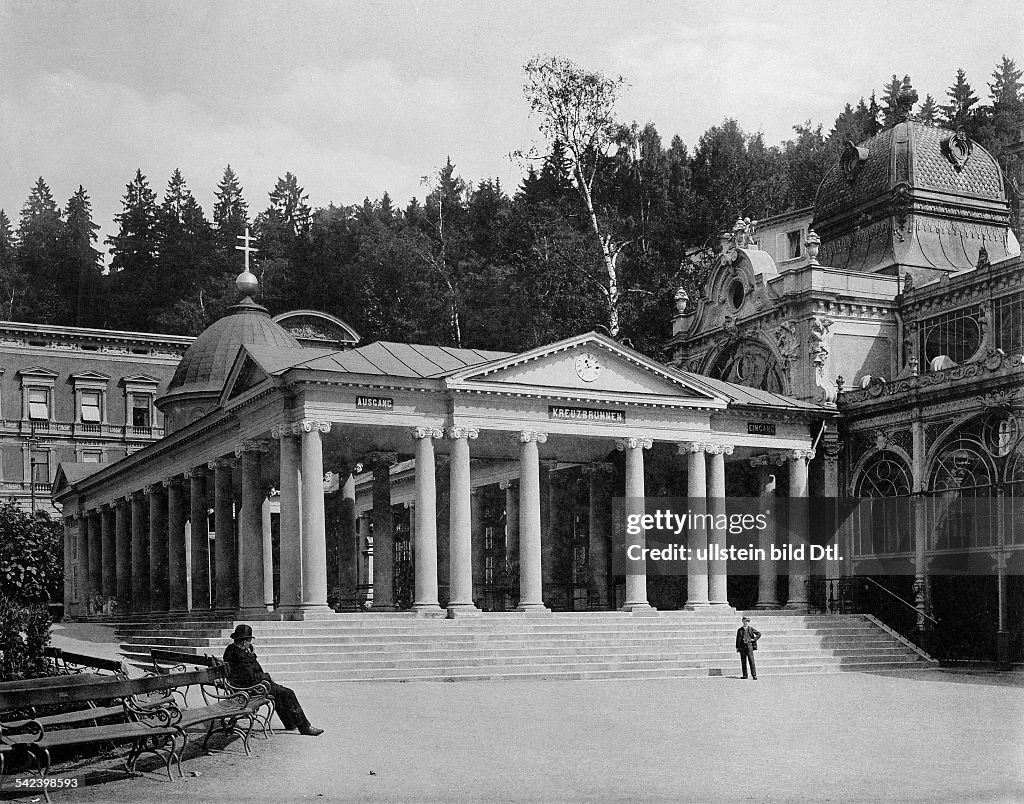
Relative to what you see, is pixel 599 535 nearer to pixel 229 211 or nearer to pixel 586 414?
pixel 586 414

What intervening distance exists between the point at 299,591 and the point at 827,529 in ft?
59.1

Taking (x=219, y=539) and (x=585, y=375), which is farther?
(x=219, y=539)

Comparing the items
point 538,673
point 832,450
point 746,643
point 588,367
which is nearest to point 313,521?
point 538,673

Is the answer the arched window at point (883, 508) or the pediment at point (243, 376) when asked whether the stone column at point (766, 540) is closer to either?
the arched window at point (883, 508)

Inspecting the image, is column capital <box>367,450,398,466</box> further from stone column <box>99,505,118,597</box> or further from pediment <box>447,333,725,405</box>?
stone column <box>99,505,118,597</box>

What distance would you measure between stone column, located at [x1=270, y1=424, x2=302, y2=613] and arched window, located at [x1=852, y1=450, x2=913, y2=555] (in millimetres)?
→ 18052

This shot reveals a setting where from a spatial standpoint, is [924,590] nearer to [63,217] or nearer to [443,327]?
[443,327]

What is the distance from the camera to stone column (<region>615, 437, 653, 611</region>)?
129 feet

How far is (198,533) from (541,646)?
1700 cm

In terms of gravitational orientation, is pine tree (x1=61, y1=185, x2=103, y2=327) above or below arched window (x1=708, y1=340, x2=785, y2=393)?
above

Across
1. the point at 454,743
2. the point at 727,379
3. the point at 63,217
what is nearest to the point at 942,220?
the point at 727,379

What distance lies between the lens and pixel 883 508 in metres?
41.9

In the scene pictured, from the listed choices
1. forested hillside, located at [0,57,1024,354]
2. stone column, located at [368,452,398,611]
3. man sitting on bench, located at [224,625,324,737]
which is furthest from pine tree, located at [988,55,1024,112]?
man sitting on bench, located at [224,625,324,737]

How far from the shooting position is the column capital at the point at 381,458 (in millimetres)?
42250
